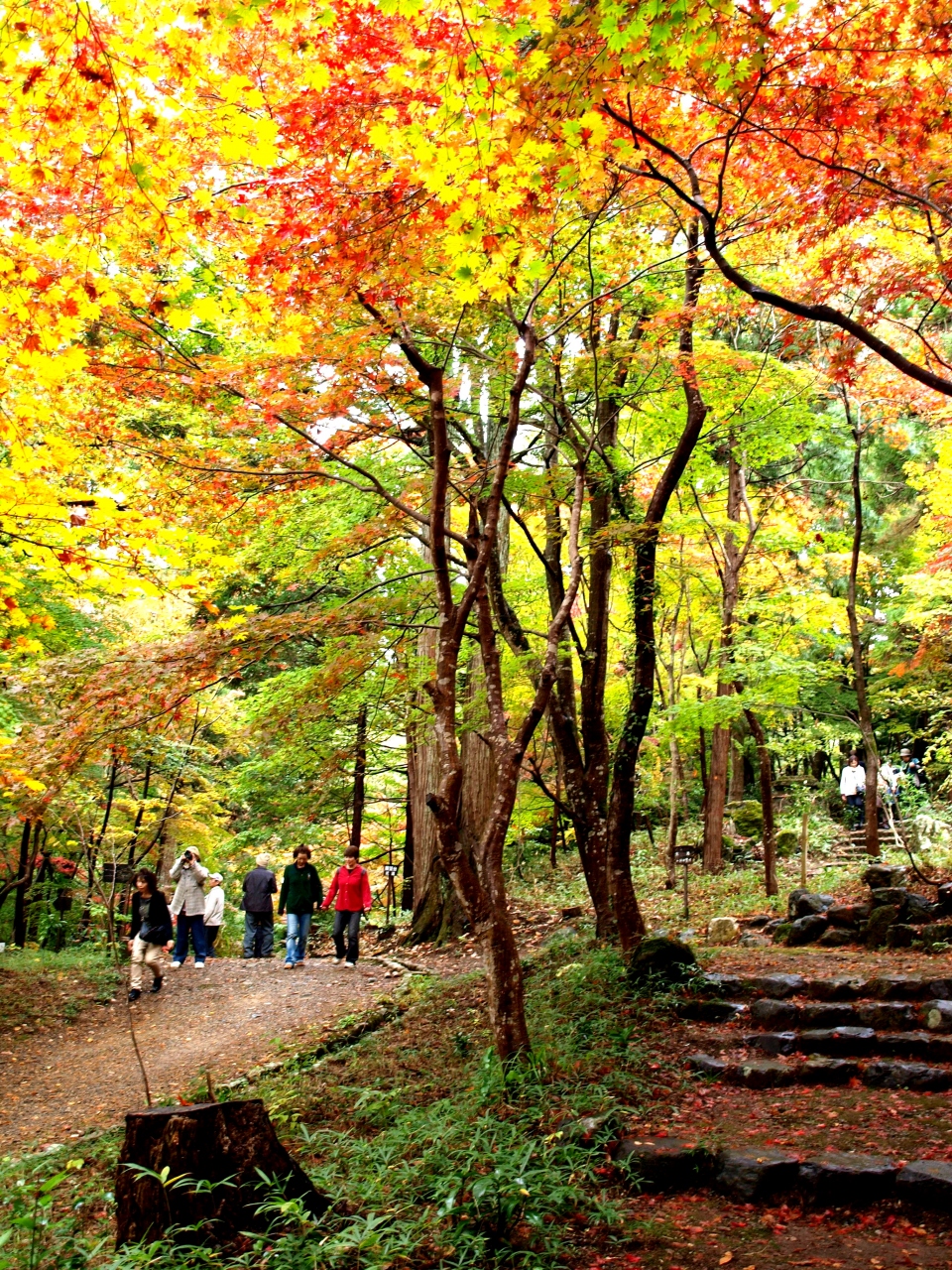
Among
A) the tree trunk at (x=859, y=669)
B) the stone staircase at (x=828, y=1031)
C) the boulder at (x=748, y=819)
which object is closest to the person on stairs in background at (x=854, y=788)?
the boulder at (x=748, y=819)

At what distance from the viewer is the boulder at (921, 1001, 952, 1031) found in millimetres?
6523

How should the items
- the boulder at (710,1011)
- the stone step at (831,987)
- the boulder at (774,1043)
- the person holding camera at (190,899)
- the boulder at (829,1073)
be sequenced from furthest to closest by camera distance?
the person holding camera at (190,899)
the boulder at (710,1011)
the stone step at (831,987)
the boulder at (774,1043)
the boulder at (829,1073)

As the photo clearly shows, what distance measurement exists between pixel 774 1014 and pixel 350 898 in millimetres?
6107

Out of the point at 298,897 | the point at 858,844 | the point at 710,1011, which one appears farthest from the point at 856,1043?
the point at 858,844

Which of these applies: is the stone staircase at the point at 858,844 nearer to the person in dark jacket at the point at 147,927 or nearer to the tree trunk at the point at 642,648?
the tree trunk at the point at 642,648

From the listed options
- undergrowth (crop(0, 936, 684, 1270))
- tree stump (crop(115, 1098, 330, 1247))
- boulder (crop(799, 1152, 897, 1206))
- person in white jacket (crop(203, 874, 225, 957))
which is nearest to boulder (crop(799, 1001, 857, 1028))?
undergrowth (crop(0, 936, 684, 1270))

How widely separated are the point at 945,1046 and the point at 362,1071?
14.2ft

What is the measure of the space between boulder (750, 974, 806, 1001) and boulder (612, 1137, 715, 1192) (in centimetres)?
300

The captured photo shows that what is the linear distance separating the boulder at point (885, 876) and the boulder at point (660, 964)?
3.62 metres

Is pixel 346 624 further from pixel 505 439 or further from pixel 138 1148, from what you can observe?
pixel 138 1148

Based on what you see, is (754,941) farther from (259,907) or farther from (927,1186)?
(259,907)

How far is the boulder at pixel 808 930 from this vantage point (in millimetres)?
10086

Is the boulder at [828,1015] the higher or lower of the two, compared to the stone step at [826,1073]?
higher

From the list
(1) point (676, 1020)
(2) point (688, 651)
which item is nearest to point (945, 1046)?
(1) point (676, 1020)
